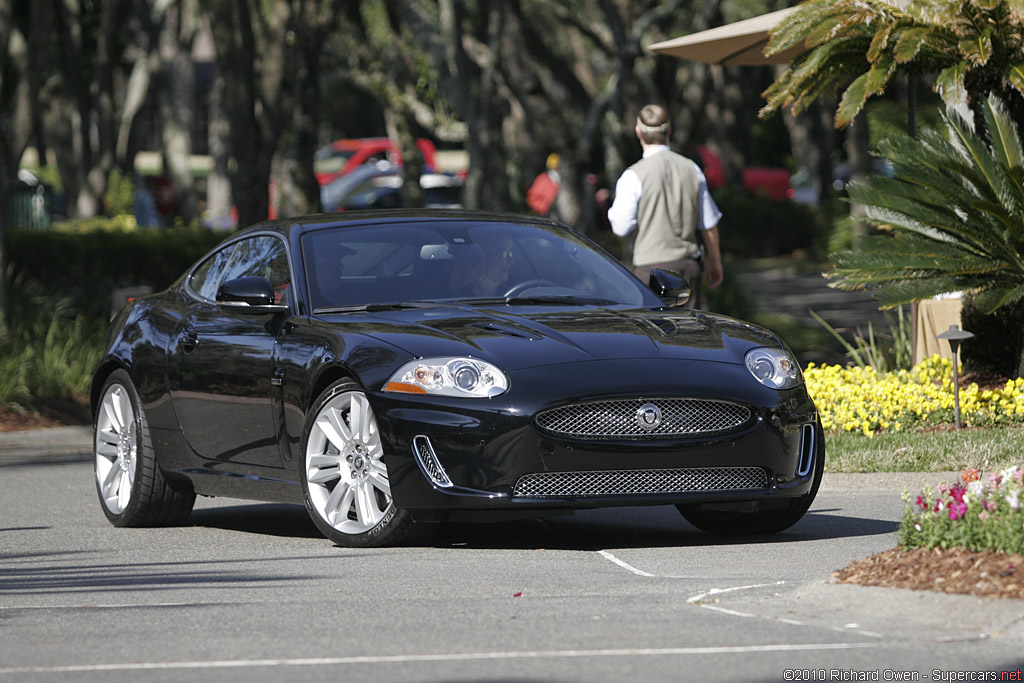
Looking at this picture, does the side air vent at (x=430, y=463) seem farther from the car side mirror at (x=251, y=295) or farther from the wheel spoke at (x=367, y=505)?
the car side mirror at (x=251, y=295)

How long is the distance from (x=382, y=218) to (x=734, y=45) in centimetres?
700

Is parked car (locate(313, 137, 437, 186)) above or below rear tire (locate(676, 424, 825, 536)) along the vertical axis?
above

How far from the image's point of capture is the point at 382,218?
882 centimetres

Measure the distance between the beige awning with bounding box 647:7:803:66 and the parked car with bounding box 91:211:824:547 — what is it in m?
5.88

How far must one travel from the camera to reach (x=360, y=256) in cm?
855

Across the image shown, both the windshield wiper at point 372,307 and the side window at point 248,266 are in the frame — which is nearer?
the windshield wiper at point 372,307

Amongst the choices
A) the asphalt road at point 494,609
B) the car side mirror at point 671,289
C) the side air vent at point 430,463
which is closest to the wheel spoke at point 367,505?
the asphalt road at point 494,609

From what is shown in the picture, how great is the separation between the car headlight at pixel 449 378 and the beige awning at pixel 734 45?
7.39m

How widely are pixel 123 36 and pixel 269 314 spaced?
3731 centimetres

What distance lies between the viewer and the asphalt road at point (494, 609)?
5.17 meters

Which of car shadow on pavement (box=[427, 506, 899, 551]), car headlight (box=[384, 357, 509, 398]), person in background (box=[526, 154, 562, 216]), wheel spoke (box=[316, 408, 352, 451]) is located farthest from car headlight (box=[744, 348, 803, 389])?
Answer: person in background (box=[526, 154, 562, 216])

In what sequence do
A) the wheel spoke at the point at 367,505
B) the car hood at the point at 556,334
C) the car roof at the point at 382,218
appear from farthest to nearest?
the car roof at the point at 382,218, the wheel spoke at the point at 367,505, the car hood at the point at 556,334

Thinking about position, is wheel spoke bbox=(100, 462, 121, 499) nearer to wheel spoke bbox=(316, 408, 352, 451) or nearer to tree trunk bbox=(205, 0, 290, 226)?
wheel spoke bbox=(316, 408, 352, 451)

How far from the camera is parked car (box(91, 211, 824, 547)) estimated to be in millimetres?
7344
